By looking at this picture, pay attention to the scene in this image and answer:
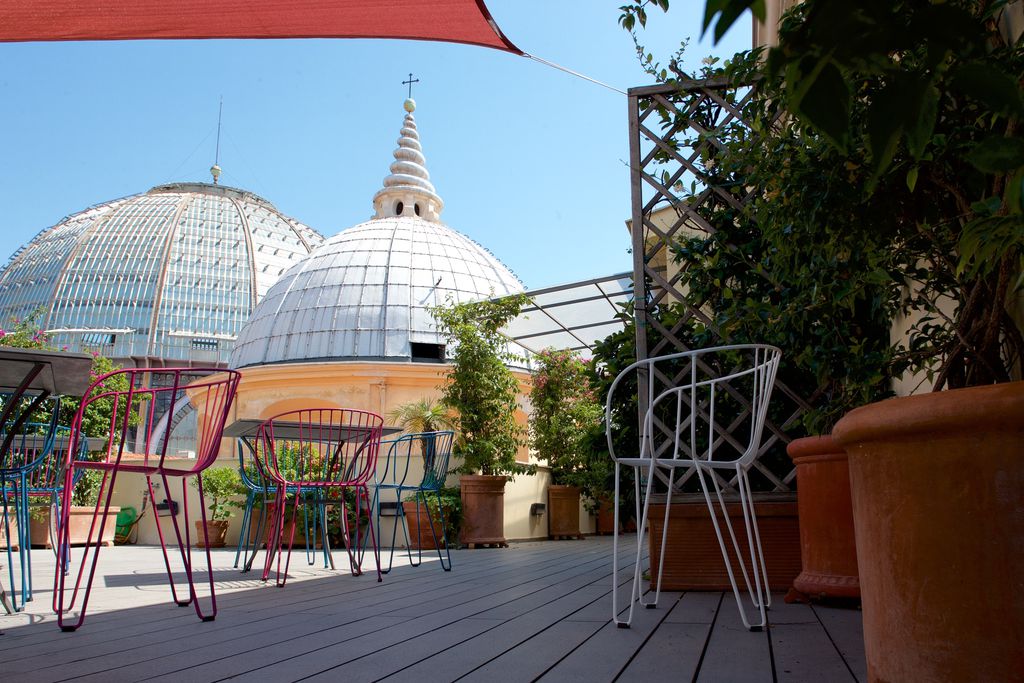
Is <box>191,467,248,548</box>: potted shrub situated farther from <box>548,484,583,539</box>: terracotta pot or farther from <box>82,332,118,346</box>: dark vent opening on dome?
<box>82,332,118,346</box>: dark vent opening on dome

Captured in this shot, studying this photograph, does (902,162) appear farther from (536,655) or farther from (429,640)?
(429,640)

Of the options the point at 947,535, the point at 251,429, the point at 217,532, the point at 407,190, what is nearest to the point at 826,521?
the point at 947,535

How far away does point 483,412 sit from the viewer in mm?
10805

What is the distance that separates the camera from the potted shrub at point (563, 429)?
12172 mm

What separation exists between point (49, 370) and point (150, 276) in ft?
206

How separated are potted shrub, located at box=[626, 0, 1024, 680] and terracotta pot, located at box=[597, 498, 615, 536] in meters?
12.4

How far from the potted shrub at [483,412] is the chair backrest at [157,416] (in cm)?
318

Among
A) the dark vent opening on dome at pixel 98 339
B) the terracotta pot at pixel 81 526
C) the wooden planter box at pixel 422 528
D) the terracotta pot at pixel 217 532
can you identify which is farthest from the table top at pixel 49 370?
the dark vent opening on dome at pixel 98 339

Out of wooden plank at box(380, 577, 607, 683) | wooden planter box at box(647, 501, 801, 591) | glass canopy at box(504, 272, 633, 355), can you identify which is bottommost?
wooden plank at box(380, 577, 607, 683)

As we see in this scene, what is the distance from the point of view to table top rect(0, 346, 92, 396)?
8.76ft

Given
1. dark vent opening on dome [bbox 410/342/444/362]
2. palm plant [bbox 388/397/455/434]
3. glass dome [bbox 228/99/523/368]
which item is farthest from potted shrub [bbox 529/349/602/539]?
glass dome [bbox 228/99/523/368]

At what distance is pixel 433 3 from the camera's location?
4.37 meters

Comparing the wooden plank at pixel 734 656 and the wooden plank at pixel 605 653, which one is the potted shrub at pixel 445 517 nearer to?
the wooden plank at pixel 605 653

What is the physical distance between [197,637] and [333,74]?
20.5 feet
